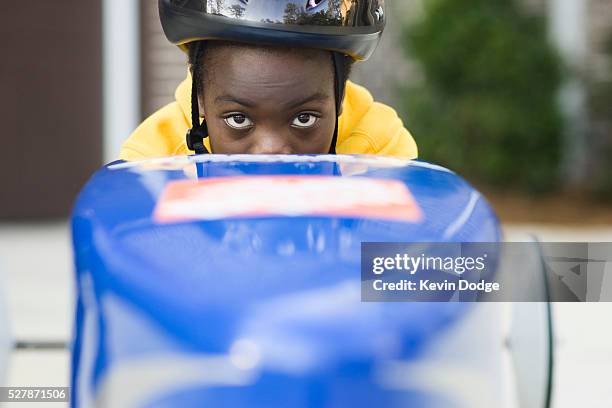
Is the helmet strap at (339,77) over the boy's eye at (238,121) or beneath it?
over

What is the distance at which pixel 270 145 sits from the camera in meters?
2.76

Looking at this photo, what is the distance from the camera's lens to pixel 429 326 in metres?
1.76

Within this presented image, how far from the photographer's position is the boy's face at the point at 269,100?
2.75 metres

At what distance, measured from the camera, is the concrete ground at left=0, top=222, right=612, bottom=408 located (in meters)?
4.43

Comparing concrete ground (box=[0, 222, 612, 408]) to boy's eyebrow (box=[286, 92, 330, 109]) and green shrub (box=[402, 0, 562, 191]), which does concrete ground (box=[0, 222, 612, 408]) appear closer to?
boy's eyebrow (box=[286, 92, 330, 109])

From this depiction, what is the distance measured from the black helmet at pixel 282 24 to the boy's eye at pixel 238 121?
0.16 metres

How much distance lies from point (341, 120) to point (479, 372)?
159cm

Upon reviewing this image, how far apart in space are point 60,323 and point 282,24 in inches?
145

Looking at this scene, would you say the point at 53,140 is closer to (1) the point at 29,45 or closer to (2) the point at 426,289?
(1) the point at 29,45

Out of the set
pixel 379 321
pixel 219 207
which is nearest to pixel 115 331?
pixel 219 207

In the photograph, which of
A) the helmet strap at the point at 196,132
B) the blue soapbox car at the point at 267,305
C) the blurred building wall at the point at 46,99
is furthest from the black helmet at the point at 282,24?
the blurred building wall at the point at 46,99

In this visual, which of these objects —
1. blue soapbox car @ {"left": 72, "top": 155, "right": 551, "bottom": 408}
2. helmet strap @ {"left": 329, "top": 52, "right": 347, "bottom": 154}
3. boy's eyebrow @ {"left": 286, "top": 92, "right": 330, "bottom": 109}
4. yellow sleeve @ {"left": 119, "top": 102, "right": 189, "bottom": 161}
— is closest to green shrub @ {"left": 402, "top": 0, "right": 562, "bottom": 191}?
yellow sleeve @ {"left": 119, "top": 102, "right": 189, "bottom": 161}

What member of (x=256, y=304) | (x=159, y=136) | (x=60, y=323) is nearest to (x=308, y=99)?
(x=159, y=136)

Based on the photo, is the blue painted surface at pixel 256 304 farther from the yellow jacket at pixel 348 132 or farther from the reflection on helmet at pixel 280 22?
the yellow jacket at pixel 348 132
